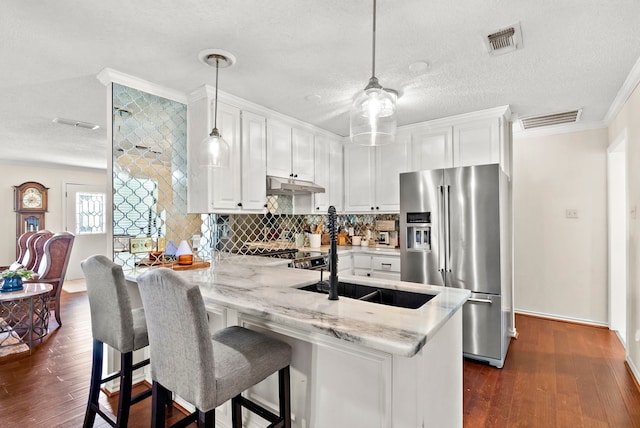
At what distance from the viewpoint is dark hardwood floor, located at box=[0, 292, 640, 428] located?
212 cm

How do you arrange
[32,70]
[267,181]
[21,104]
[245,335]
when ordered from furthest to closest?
[267,181] < [21,104] < [32,70] < [245,335]

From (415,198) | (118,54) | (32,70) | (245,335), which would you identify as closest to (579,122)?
(415,198)

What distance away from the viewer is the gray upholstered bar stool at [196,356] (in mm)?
1212

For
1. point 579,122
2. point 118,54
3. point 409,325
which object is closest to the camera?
point 409,325

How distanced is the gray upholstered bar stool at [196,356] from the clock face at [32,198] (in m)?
6.86

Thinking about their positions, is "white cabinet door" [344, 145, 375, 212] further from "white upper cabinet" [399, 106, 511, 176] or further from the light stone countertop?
the light stone countertop

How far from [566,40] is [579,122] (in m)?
2.34

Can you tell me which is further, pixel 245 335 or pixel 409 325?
pixel 245 335

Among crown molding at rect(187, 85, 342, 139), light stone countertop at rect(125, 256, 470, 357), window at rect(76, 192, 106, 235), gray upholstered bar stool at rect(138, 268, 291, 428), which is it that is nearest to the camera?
light stone countertop at rect(125, 256, 470, 357)

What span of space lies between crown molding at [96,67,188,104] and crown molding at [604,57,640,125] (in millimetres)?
3431

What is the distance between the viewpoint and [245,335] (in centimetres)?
158

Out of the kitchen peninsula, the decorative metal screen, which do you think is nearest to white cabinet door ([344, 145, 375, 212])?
the decorative metal screen

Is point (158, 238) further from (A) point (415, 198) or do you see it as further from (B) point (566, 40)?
(B) point (566, 40)

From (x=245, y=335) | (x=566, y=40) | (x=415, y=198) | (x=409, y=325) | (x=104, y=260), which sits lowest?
(x=245, y=335)
